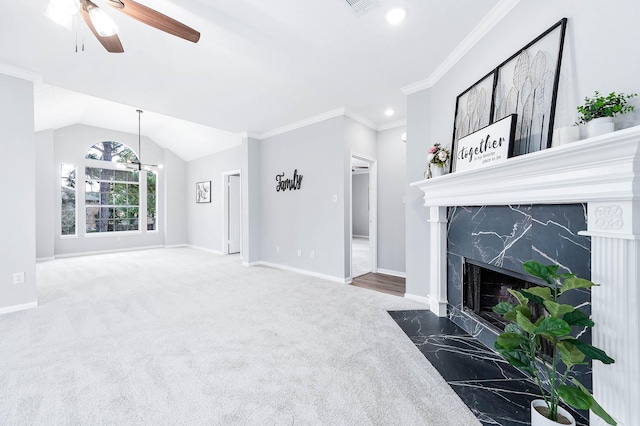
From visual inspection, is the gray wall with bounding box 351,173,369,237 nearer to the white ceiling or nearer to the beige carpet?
the white ceiling

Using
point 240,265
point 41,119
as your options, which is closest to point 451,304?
point 240,265

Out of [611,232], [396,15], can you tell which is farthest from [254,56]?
[611,232]

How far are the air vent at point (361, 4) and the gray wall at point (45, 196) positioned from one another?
7336 millimetres

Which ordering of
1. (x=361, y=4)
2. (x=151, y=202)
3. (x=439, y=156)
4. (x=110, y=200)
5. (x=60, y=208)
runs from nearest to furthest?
1. (x=361, y=4)
2. (x=439, y=156)
3. (x=60, y=208)
4. (x=110, y=200)
5. (x=151, y=202)

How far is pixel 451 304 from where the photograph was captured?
8.75 feet

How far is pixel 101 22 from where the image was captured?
1602 millimetres

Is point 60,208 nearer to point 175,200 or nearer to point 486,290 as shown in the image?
point 175,200

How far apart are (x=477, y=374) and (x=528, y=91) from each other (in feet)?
6.45

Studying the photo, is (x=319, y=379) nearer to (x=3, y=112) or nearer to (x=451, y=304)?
(x=451, y=304)

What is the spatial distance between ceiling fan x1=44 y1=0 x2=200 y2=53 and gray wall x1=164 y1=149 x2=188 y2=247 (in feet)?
21.9

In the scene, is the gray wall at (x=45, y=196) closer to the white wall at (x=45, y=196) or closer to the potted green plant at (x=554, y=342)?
the white wall at (x=45, y=196)

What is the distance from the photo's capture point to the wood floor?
3.70 meters

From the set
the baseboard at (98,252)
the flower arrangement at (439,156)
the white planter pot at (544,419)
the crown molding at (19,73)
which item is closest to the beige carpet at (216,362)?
the white planter pot at (544,419)

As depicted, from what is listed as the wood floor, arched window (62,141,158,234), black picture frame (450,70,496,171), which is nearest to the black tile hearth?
the wood floor
